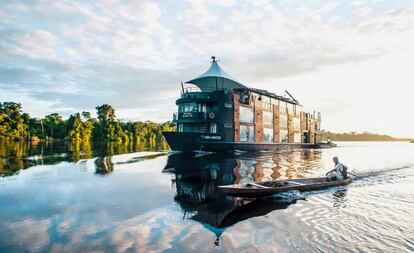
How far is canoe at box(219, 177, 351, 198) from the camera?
11828mm

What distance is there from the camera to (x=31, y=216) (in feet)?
33.3

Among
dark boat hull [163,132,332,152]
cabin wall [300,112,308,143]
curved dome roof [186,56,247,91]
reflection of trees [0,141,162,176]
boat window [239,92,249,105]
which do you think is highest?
curved dome roof [186,56,247,91]

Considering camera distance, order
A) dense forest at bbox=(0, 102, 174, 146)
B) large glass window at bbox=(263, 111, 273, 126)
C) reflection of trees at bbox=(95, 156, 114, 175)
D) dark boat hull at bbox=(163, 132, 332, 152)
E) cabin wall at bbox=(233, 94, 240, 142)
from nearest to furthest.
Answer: reflection of trees at bbox=(95, 156, 114, 175) → dark boat hull at bbox=(163, 132, 332, 152) → cabin wall at bbox=(233, 94, 240, 142) → large glass window at bbox=(263, 111, 273, 126) → dense forest at bbox=(0, 102, 174, 146)

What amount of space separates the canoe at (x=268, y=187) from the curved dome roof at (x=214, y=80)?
33603 mm

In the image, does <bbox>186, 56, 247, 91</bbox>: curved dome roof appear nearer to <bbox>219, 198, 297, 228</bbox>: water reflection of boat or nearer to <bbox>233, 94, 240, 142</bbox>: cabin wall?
<bbox>233, 94, 240, 142</bbox>: cabin wall

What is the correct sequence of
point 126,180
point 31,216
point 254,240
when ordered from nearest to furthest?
point 254,240 < point 31,216 < point 126,180

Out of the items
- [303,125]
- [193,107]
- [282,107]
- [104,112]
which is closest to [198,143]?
[193,107]

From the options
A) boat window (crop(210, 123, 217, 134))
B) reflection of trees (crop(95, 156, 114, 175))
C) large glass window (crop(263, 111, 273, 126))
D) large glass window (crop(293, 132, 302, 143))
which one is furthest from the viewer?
large glass window (crop(293, 132, 302, 143))

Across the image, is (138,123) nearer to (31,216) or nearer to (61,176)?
(61,176)

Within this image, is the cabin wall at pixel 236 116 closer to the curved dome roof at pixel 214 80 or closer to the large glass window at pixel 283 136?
the curved dome roof at pixel 214 80

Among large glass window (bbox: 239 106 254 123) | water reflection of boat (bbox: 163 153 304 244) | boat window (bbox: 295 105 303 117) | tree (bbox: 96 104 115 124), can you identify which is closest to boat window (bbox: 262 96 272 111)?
large glass window (bbox: 239 106 254 123)

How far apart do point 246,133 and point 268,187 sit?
30863 millimetres

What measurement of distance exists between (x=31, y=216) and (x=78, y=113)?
4442 inches

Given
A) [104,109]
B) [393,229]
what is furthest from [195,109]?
[104,109]
